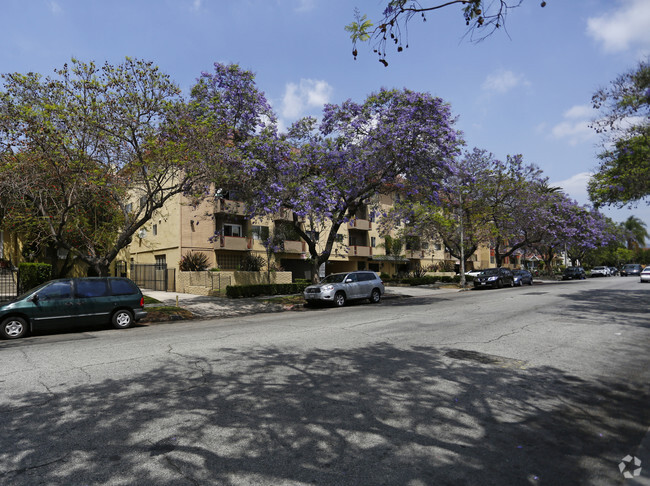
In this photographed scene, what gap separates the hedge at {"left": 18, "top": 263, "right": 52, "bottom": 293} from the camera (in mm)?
18203

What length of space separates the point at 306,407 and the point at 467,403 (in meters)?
1.98

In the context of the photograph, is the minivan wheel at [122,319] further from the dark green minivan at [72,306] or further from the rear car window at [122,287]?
the rear car window at [122,287]

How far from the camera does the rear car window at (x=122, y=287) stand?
41.9 feet

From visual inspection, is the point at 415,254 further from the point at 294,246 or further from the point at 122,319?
the point at 122,319

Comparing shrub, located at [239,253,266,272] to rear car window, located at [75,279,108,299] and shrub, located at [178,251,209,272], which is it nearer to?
shrub, located at [178,251,209,272]

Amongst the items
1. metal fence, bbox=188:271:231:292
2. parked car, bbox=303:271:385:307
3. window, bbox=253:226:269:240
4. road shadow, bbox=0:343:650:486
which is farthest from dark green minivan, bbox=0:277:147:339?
window, bbox=253:226:269:240

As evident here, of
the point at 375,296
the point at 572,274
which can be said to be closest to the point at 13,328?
the point at 375,296

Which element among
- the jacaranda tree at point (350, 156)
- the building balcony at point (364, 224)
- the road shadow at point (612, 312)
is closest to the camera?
the road shadow at point (612, 312)

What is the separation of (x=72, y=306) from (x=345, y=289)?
450 inches

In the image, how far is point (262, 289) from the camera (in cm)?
2427

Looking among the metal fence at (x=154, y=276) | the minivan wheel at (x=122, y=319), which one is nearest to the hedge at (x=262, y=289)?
the metal fence at (x=154, y=276)

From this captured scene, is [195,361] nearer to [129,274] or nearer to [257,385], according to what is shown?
[257,385]

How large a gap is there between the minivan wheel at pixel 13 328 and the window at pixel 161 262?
63.5 ft

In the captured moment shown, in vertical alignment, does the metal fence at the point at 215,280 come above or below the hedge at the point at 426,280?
above
